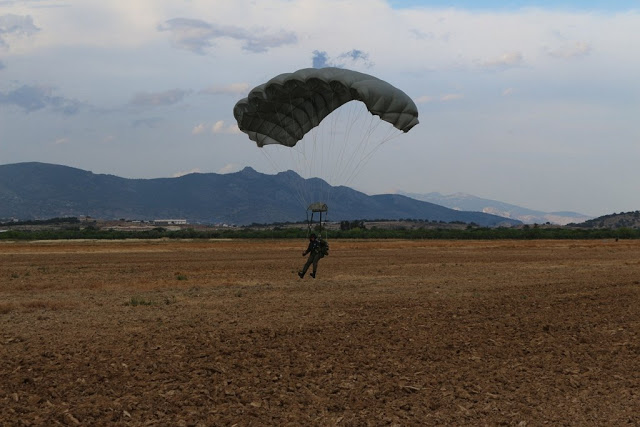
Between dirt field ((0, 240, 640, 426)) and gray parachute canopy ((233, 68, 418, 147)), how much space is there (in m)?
5.65

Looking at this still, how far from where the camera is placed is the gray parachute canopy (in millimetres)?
22719

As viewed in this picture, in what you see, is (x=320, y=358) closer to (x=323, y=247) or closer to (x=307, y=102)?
(x=323, y=247)

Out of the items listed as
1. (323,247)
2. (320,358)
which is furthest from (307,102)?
(320,358)

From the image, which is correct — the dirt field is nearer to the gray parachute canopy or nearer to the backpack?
the backpack

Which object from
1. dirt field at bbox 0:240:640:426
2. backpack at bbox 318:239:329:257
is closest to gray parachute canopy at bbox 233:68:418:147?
backpack at bbox 318:239:329:257

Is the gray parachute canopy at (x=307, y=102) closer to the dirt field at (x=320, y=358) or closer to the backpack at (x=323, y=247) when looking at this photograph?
the backpack at (x=323, y=247)

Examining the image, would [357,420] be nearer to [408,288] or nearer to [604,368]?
[604,368]

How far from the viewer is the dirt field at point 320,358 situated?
34.4ft

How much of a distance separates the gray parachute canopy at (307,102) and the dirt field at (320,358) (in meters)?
5.65

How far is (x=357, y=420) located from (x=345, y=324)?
6316mm

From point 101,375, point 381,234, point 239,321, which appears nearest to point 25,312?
point 239,321

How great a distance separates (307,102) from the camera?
2567 cm

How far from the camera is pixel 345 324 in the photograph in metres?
16.5

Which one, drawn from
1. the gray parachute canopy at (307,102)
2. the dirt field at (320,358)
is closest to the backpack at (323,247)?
the dirt field at (320,358)
